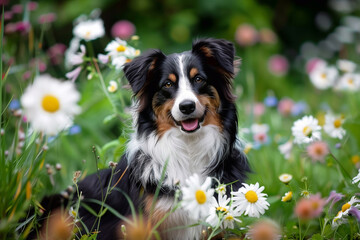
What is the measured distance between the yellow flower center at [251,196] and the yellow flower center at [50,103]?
3.95ft

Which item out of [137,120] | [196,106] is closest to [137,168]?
[137,120]

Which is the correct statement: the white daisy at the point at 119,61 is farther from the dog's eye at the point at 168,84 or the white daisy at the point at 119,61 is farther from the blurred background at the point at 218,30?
the blurred background at the point at 218,30

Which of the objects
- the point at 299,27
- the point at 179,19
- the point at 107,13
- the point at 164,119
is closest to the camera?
the point at 164,119

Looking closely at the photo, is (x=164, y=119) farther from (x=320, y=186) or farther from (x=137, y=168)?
(x=320, y=186)

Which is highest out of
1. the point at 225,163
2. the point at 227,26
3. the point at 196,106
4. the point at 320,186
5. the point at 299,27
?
the point at 196,106

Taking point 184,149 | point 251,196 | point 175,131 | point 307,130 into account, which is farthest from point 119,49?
point 251,196

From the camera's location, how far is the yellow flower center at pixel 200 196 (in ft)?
7.01

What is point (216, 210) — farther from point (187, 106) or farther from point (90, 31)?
point (90, 31)

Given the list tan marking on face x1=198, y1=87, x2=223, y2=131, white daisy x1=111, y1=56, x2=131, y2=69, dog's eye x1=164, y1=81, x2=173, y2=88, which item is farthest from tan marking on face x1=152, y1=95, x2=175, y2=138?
white daisy x1=111, y1=56, x2=131, y2=69

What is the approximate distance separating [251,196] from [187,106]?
2.51ft

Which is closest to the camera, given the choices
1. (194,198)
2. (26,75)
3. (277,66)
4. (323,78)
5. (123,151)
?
(194,198)

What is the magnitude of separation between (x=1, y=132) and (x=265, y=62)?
618 cm

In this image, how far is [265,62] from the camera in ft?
27.0

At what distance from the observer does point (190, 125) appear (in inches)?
123
